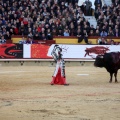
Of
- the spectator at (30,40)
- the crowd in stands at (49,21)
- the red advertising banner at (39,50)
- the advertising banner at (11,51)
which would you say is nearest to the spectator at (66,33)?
the crowd in stands at (49,21)

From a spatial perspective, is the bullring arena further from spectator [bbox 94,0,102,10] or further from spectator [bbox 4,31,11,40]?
spectator [bbox 94,0,102,10]

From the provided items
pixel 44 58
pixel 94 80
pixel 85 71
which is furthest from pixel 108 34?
pixel 94 80

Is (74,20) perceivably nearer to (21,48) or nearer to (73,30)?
(73,30)

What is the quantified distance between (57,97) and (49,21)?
18121 mm

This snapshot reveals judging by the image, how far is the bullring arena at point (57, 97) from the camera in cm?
1221

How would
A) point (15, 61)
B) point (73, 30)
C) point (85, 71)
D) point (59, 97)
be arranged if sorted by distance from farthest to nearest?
point (73, 30) → point (15, 61) → point (85, 71) → point (59, 97)

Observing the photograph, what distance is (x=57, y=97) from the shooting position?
15.6 metres

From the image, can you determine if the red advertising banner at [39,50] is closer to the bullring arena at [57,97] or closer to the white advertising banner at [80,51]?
the white advertising banner at [80,51]

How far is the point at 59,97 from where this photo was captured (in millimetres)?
15633

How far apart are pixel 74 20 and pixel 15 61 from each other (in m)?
5.62

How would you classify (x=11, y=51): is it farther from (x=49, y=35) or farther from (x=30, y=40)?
(x=49, y=35)

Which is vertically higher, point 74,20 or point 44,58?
point 74,20

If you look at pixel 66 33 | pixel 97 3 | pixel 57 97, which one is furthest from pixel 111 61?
pixel 97 3

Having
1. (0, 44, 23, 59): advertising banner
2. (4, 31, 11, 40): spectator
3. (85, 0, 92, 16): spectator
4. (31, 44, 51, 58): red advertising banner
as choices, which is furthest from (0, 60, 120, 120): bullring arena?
(85, 0, 92, 16): spectator
